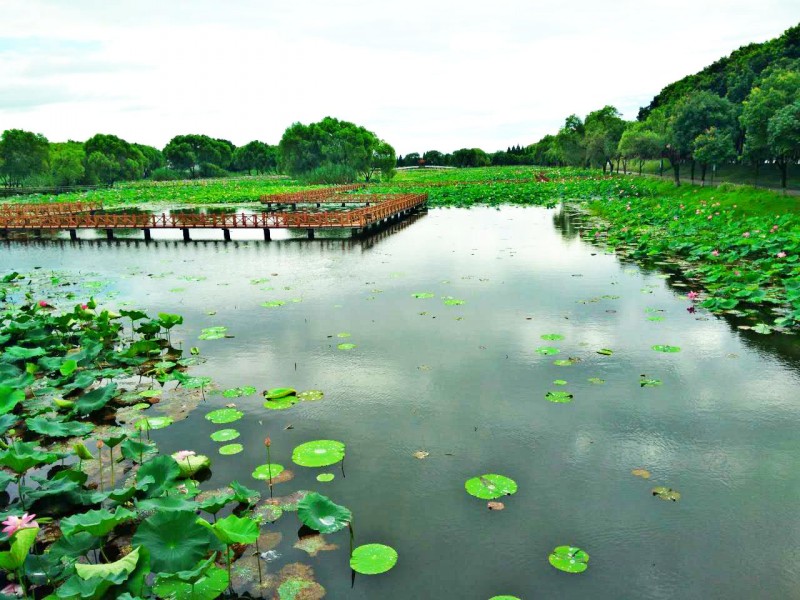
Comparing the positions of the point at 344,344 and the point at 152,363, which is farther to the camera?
the point at 344,344

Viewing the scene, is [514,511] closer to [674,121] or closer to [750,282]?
[750,282]

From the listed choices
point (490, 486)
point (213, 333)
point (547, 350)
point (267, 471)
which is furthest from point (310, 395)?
point (547, 350)

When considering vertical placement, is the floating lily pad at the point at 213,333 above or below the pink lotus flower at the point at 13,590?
above

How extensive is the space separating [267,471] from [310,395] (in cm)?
216

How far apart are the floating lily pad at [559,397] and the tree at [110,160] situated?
317 feet

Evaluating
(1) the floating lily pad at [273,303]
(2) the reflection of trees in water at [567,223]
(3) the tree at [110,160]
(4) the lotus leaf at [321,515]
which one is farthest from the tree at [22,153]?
(4) the lotus leaf at [321,515]

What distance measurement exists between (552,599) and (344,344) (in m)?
6.81

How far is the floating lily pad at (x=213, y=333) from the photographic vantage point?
1128 centimetres

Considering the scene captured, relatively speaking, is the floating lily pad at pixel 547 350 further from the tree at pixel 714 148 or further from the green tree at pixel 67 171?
the green tree at pixel 67 171

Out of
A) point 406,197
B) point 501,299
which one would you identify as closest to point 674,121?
point 406,197

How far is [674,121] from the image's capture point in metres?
39.7

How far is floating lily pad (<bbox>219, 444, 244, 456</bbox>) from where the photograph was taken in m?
6.75

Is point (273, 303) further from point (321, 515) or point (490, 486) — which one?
point (321, 515)

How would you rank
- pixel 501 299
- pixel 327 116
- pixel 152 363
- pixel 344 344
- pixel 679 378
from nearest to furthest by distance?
pixel 679 378
pixel 152 363
pixel 344 344
pixel 501 299
pixel 327 116
